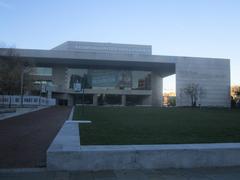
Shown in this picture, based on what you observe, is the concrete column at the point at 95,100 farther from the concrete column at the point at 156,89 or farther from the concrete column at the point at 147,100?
the concrete column at the point at 156,89

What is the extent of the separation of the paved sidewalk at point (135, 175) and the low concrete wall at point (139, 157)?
18cm

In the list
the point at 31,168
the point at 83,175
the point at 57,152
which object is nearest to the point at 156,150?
the point at 83,175

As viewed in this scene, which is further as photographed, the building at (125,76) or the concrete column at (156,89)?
the concrete column at (156,89)

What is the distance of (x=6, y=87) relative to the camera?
4344cm

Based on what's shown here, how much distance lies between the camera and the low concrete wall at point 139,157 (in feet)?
20.7

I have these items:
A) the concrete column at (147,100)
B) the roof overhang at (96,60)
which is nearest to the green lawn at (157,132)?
the roof overhang at (96,60)

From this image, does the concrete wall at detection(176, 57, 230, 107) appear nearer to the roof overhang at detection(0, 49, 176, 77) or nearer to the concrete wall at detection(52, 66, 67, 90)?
the roof overhang at detection(0, 49, 176, 77)

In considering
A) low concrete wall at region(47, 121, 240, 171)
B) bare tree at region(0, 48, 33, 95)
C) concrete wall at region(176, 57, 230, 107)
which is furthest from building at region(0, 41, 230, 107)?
low concrete wall at region(47, 121, 240, 171)

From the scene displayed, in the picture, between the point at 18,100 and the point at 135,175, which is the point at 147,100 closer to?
the point at 18,100

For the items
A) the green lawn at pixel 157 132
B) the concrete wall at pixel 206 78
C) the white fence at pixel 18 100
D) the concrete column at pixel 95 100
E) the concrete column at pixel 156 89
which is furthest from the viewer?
the concrete column at pixel 156 89

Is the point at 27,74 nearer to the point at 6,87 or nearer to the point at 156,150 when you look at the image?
the point at 6,87

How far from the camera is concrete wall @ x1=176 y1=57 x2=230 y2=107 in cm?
6869

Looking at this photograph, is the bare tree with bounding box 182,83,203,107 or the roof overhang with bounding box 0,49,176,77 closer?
the roof overhang with bounding box 0,49,176,77

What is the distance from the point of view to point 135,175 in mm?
6047
